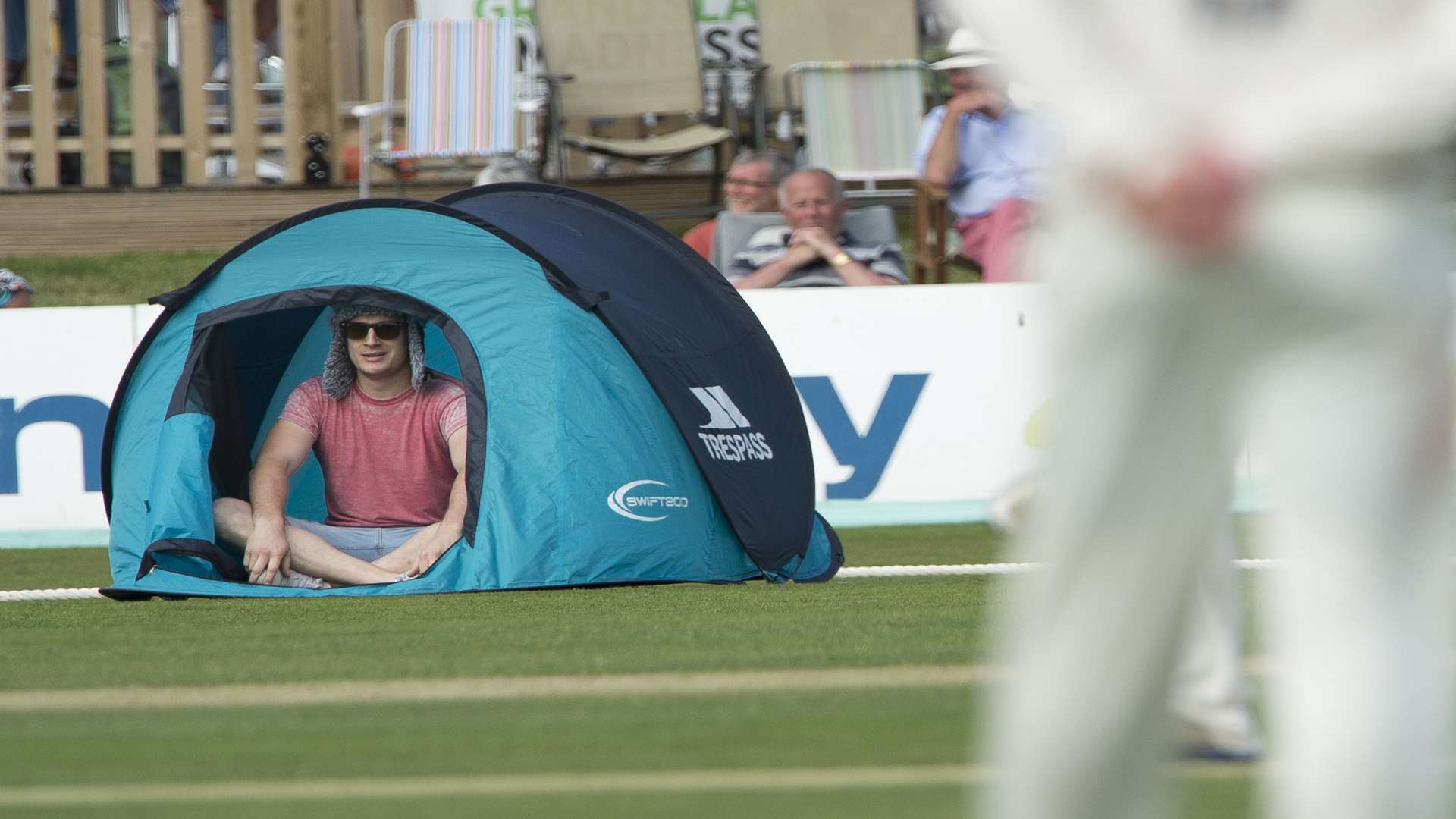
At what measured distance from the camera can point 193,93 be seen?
44.1 ft

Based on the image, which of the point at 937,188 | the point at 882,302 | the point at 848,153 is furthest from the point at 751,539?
the point at 848,153

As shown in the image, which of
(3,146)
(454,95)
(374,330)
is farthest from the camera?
(3,146)

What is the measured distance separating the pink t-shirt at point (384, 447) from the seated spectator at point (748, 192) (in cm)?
341

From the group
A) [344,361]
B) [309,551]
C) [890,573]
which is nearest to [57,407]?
[344,361]

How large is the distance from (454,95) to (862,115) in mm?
2586

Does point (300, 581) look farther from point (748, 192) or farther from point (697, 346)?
point (748, 192)

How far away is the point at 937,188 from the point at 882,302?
7.27 feet

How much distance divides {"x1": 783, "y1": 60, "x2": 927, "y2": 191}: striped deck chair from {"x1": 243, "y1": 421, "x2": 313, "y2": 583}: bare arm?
21.9 ft

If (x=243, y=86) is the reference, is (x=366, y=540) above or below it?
below

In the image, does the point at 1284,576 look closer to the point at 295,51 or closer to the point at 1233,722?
the point at 1233,722

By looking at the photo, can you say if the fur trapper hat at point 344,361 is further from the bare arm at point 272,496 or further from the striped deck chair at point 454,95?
the striped deck chair at point 454,95

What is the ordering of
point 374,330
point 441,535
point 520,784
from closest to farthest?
point 520,784, point 441,535, point 374,330

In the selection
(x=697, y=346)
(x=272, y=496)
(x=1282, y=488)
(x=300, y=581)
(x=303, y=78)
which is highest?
(x=303, y=78)

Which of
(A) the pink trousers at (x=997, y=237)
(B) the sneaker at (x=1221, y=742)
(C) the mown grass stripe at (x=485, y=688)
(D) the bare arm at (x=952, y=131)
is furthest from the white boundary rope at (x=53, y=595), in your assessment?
(D) the bare arm at (x=952, y=131)
